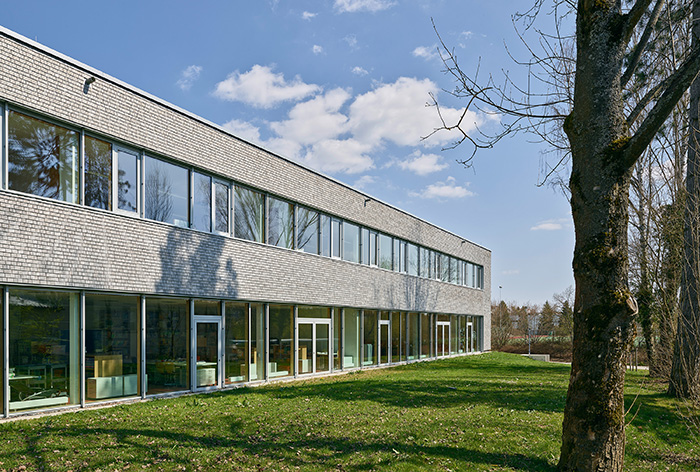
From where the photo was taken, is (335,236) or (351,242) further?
(351,242)

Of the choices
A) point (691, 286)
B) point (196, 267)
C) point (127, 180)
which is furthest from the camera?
point (196, 267)

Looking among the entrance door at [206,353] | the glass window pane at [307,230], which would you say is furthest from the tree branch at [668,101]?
the glass window pane at [307,230]

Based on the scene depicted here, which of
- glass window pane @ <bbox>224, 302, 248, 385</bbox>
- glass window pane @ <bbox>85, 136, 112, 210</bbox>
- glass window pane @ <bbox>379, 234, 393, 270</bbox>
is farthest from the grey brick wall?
glass window pane @ <bbox>379, 234, 393, 270</bbox>

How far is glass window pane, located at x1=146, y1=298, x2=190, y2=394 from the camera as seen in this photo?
13.6 metres

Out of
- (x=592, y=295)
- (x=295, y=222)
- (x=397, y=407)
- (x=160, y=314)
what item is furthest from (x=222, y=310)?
(x=592, y=295)

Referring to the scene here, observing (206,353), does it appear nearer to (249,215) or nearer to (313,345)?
(249,215)

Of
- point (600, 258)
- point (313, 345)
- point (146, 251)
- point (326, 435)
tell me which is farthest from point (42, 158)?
point (313, 345)

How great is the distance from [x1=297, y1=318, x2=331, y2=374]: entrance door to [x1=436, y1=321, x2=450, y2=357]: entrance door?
1264cm

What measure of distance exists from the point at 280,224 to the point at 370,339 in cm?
830

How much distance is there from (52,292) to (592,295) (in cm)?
1016

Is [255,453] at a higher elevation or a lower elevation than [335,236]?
lower

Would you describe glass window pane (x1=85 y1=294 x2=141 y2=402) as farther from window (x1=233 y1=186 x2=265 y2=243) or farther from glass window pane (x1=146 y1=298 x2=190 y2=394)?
window (x1=233 y1=186 x2=265 y2=243)

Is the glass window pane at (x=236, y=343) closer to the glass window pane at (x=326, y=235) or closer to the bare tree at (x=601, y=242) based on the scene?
A: the glass window pane at (x=326, y=235)

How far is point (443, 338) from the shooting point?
33.2m
